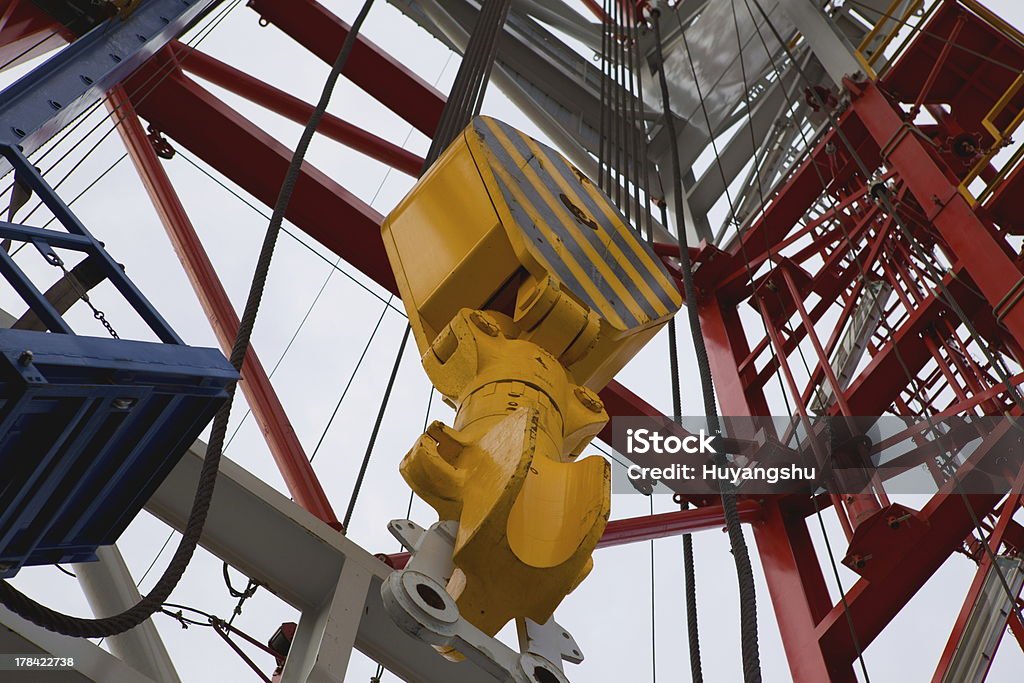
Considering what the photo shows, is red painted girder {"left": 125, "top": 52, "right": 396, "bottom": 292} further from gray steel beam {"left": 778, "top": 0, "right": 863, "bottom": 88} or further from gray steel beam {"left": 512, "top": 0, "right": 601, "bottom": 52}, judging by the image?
gray steel beam {"left": 512, "top": 0, "right": 601, "bottom": 52}

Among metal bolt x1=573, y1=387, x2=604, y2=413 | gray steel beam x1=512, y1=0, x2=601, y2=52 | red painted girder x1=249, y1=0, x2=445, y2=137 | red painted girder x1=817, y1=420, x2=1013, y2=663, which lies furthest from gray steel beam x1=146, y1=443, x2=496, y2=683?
gray steel beam x1=512, y1=0, x2=601, y2=52

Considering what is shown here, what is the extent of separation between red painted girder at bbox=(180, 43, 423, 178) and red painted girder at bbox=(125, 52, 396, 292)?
A: 1.83 ft

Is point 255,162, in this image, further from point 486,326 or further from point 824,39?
point 486,326

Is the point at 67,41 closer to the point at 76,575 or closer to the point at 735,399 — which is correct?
the point at 76,575

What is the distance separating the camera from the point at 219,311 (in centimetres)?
659

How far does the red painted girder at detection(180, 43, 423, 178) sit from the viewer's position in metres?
7.86

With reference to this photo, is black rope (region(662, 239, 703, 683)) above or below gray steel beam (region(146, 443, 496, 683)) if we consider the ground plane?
below

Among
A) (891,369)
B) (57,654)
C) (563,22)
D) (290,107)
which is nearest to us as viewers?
(57,654)

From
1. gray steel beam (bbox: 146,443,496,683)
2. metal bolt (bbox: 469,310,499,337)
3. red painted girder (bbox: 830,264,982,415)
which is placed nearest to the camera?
metal bolt (bbox: 469,310,499,337)

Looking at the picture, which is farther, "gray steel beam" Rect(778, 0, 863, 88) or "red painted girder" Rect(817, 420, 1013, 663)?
"gray steel beam" Rect(778, 0, 863, 88)

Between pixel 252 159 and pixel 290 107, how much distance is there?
3.06 ft

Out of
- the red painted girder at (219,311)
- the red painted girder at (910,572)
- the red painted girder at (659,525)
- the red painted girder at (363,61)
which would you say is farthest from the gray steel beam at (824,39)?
the red painted girder at (219,311)

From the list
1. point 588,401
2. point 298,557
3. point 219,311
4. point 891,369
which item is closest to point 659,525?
point 891,369

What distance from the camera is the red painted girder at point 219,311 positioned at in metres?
5.87
